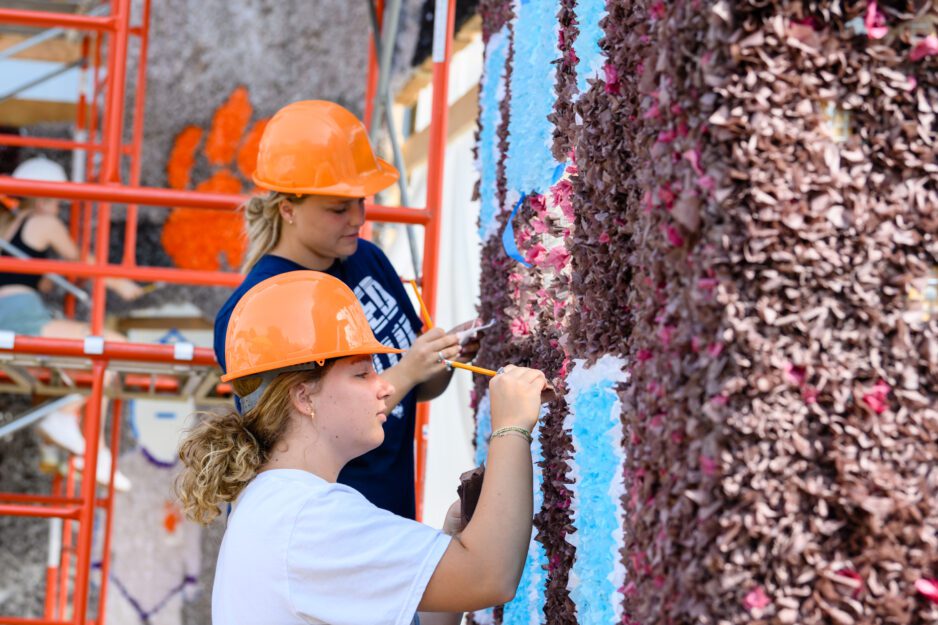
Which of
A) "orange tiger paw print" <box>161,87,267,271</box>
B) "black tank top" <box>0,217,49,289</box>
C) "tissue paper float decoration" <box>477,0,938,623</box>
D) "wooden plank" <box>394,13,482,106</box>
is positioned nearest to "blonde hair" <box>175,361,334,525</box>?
"tissue paper float decoration" <box>477,0,938,623</box>

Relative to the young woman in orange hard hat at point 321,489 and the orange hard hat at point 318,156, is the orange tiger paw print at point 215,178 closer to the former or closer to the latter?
the orange hard hat at point 318,156

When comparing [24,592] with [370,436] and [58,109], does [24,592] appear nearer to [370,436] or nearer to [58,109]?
[58,109]

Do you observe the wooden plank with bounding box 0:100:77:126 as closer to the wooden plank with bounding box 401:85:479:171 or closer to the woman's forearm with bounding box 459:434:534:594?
the wooden plank with bounding box 401:85:479:171

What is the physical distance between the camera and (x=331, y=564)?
1.60m

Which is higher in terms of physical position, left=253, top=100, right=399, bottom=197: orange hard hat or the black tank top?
left=253, top=100, right=399, bottom=197: orange hard hat

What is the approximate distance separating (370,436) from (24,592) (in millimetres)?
5027

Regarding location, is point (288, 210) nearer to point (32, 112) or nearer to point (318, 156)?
point (318, 156)

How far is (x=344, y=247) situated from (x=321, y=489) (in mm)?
795

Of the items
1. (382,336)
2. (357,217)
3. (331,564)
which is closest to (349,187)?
(357,217)

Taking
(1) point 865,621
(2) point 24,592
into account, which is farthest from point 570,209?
(2) point 24,592

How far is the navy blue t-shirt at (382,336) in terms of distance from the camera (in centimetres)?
231

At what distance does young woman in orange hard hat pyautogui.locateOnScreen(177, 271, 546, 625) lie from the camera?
161 cm

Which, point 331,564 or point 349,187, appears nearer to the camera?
point 331,564

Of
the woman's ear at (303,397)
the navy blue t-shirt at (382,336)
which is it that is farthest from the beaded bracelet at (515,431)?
the navy blue t-shirt at (382,336)
